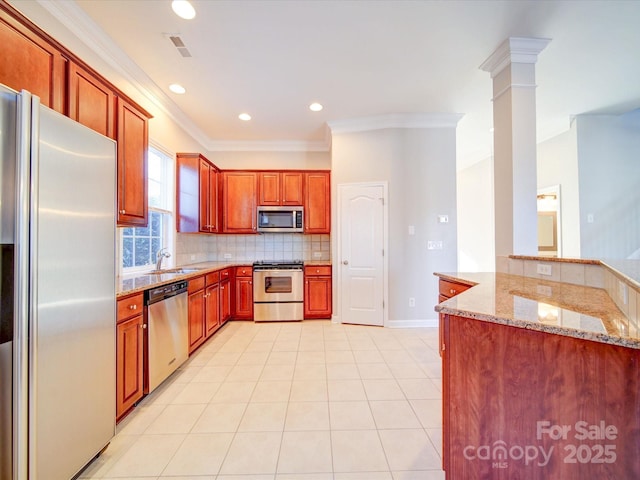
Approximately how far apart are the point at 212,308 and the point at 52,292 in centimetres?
227

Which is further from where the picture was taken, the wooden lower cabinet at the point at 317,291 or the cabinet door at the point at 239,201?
the cabinet door at the point at 239,201

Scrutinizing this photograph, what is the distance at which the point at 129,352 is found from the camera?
185 cm

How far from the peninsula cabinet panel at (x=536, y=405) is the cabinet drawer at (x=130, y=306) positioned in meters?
1.99

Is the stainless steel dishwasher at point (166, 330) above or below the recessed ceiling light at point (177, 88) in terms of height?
below

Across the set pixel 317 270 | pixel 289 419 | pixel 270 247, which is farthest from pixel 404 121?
pixel 289 419

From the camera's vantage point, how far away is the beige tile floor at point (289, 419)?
1.47 meters

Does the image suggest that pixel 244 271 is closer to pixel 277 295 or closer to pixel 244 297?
pixel 244 297

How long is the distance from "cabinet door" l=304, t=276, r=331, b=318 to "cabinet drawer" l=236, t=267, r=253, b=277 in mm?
872

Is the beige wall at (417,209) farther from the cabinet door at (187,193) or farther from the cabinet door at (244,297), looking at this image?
the cabinet door at (187,193)

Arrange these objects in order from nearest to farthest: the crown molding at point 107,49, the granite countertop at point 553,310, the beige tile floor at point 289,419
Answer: the granite countertop at point 553,310 < the beige tile floor at point 289,419 < the crown molding at point 107,49

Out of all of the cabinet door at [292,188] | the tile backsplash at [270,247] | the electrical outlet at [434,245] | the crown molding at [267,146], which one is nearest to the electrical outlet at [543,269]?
the electrical outlet at [434,245]

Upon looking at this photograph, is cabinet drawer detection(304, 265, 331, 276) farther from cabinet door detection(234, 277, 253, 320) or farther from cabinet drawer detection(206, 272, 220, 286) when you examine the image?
cabinet drawer detection(206, 272, 220, 286)

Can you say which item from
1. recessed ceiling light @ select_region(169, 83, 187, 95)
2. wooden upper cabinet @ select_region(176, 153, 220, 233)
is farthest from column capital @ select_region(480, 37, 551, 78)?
wooden upper cabinet @ select_region(176, 153, 220, 233)

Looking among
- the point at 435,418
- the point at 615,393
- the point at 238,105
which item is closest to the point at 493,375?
the point at 615,393
